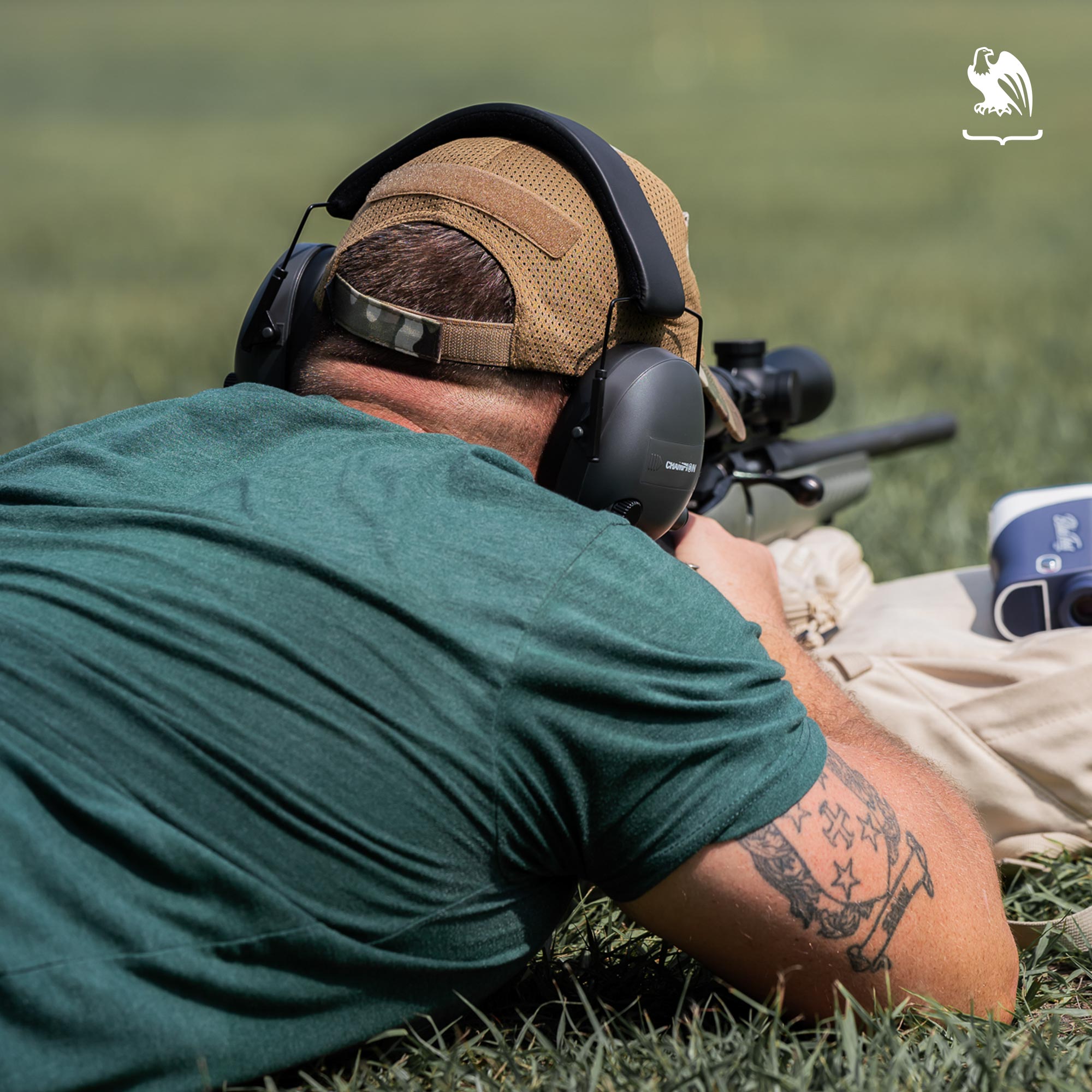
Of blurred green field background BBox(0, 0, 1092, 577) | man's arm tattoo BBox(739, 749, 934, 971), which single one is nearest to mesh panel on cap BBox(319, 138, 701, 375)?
man's arm tattoo BBox(739, 749, 934, 971)

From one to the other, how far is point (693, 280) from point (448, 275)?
1.84ft

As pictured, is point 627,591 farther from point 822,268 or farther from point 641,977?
point 822,268

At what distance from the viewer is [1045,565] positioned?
3027mm

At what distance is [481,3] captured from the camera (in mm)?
73562

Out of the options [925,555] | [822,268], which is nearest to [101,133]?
[822,268]

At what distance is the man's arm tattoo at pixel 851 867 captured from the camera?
1.79 meters

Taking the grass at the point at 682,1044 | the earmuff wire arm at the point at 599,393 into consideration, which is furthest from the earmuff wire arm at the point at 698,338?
the grass at the point at 682,1044

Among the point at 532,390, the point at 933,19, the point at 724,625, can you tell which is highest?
the point at 933,19

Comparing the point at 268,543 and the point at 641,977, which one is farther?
the point at 641,977

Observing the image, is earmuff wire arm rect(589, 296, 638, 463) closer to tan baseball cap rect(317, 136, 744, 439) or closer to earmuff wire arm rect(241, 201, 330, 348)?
tan baseball cap rect(317, 136, 744, 439)

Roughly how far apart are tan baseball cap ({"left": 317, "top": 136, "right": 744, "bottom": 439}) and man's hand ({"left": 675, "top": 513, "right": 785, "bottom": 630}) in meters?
0.47

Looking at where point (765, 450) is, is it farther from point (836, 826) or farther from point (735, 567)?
point (836, 826)

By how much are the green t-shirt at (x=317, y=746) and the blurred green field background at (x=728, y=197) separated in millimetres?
3095

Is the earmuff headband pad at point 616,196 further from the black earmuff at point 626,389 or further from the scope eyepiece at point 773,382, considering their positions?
the scope eyepiece at point 773,382
